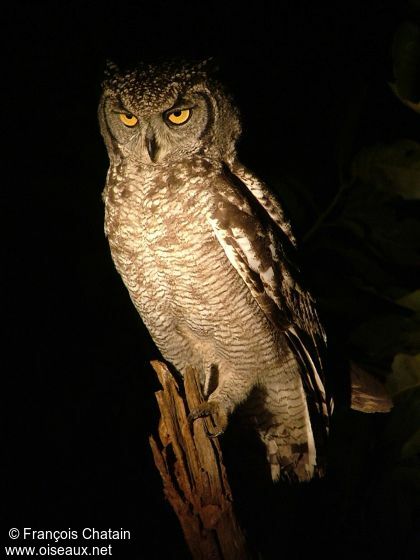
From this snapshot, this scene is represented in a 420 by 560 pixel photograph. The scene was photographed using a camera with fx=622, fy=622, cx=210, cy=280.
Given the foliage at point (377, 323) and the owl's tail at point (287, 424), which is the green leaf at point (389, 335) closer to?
the foliage at point (377, 323)

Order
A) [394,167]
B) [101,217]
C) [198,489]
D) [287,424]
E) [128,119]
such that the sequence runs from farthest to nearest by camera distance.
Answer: [101,217]
[287,424]
[394,167]
[128,119]
[198,489]

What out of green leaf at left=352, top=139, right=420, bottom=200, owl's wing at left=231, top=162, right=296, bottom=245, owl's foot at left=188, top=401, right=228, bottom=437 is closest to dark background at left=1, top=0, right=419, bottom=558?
green leaf at left=352, top=139, right=420, bottom=200

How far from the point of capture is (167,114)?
1397mm

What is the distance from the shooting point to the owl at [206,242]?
139 cm

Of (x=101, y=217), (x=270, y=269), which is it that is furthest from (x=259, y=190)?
(x=101, y=217)

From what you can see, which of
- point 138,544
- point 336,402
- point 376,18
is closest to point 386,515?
point 336,402

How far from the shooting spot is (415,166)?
5.03ft

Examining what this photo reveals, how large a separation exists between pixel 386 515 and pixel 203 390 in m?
0.56

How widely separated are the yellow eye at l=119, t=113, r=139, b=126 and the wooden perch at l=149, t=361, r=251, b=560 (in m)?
0.61

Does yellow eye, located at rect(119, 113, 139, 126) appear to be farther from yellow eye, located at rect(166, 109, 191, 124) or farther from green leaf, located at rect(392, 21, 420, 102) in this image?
green leaf, located at rect(392, 21, 420, 102)

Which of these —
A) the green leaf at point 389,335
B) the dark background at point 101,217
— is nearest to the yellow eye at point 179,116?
the dark background at point 101,217

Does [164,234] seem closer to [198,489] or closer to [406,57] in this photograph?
[198,489]

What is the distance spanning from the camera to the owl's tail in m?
1.60

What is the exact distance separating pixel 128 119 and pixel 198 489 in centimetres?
83
